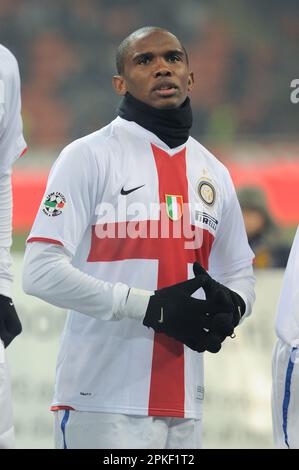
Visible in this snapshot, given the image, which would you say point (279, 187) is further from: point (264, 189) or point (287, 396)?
point (287, 396)

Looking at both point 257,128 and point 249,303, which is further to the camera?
point 257,128

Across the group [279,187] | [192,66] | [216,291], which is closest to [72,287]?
[216,291]

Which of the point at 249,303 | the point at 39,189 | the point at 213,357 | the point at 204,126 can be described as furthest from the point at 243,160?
the point at 249,303

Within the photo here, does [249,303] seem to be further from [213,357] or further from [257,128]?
[257,128]

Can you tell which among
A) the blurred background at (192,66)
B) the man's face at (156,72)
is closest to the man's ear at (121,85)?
the man's face at (156,72)

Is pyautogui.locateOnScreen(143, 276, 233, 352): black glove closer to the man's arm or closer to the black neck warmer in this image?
the man's arm

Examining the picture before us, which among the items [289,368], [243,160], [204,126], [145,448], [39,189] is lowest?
[145,448]

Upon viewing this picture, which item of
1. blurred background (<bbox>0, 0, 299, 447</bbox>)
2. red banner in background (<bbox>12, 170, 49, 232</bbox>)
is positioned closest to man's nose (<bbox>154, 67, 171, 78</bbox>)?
red banner in background (<bbox>12, 170, 49, 232</bbox>)

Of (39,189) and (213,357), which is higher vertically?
(39,189)

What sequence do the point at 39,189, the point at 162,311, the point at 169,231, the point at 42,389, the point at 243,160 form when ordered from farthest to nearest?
the point at 243,160 < the point at 39,189 < the point at 42,389 < the point at 169,231 < the point at 162,311

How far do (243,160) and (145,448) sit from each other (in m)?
7.46

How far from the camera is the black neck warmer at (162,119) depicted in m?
3.05

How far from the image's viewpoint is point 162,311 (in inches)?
109

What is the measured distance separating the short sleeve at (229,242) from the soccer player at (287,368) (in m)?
0.21
